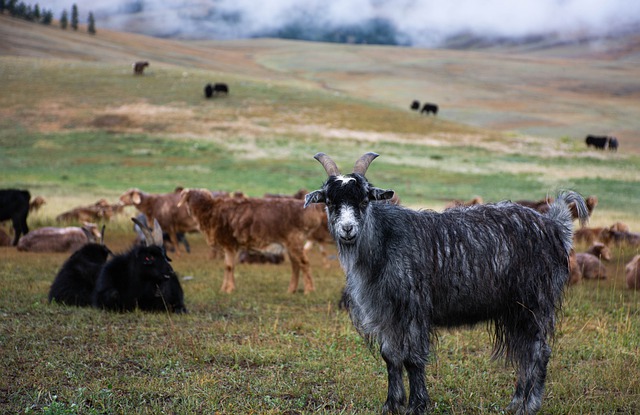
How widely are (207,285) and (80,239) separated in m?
5.80

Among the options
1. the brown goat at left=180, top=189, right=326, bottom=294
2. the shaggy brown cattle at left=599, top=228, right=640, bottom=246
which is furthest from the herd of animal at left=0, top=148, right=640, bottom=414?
the shaggy brown cattle at left=599, top=228, right=640, bottom=246

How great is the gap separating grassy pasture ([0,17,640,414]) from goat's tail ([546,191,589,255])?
1406 mm

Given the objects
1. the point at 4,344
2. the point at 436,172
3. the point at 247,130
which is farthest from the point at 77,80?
the point at 4,344

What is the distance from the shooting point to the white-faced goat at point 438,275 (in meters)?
5.80

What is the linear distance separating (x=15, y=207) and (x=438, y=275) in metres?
14.6

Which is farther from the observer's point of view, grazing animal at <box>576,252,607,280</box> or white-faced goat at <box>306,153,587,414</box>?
grazing animal at <box>576,252,607,280</box>

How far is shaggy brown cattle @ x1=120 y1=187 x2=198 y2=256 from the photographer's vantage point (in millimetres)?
18031

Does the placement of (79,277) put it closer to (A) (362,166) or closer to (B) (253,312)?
(B) (253,312)

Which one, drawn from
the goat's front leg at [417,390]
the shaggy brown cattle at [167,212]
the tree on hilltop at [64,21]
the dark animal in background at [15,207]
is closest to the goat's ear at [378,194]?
the goat's front leg at [417,390]

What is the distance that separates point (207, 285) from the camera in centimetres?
1283

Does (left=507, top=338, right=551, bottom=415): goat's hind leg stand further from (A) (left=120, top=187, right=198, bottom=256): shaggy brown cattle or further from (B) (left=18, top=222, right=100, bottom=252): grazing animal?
(A) (left=120, top=187, right=198, bottom=256): shaggy brown cattle

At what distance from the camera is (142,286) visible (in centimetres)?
1011

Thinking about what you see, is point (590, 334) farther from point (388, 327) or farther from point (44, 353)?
point (44, 353)

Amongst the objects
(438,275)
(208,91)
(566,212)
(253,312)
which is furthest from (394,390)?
(208,91)
